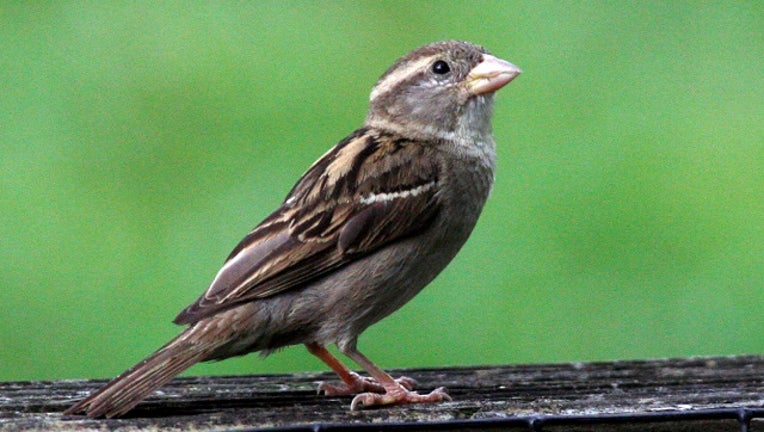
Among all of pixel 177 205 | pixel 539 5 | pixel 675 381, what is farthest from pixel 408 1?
pixel 675 381

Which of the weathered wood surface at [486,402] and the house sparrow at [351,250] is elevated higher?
the house sparrow at [351,250]

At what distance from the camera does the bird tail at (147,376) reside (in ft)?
16.9

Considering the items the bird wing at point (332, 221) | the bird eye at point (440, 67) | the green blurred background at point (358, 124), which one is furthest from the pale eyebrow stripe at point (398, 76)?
the green blurred background at point (358, 124)

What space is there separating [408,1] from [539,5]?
3.18 feet

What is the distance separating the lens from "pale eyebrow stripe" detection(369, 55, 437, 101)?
6.66 meters

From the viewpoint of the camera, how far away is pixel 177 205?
9.41m

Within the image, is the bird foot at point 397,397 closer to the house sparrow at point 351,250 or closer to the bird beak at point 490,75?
the house sparrow at point 351,250

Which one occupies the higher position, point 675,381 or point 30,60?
point 30,60

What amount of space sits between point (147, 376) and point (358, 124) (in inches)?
192

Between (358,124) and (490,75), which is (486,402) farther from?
(358,124)

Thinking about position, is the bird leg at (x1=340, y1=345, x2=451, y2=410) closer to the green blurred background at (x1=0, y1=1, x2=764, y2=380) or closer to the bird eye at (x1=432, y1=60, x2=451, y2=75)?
the bird eye at (x1=432, y1=60, x2=451, y2=75)

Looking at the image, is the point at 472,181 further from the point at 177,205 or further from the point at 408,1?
the point at 408,1

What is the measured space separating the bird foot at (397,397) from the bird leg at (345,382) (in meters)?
0.13

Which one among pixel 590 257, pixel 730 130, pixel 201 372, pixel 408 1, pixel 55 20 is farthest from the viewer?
pixel 408 1
